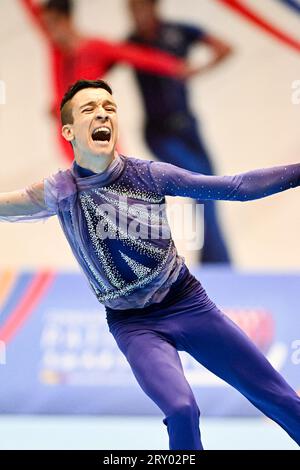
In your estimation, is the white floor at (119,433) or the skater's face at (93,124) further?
the white floor at (119,433)

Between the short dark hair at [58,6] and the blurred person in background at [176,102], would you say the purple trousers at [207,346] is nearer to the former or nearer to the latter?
the blurred person in background at [176,102]

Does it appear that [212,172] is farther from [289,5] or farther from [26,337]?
[26,337]

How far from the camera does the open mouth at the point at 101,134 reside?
3.35 metres

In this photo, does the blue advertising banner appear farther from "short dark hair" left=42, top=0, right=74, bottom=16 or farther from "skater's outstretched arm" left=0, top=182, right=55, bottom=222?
"skater's outstretched arm" left=0, top=182, right=55, bottom=222

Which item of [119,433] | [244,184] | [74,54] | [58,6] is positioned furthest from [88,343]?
[244,184]

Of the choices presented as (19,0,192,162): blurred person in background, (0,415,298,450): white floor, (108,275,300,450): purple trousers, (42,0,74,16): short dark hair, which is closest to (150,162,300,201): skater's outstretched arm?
(108,275,300,450): purple trousers

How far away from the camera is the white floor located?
187 inches

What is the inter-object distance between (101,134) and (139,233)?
44cm

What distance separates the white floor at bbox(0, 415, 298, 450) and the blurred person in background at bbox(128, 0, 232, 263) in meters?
1.15

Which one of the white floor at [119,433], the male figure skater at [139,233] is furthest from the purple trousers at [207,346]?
the white floor at [119,433]

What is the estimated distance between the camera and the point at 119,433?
5133mm

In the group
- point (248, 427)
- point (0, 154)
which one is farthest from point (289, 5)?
point (248, 427)

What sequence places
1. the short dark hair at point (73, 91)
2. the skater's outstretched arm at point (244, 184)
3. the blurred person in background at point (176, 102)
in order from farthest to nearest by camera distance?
the blurred person in background at point (176, 102) < the short dark hair at point (73, 91) < the skater's outstretched arm at point (244, 184)

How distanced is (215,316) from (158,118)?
2.47 meters
